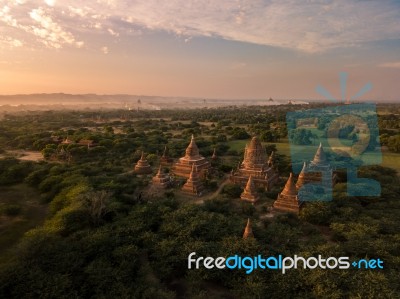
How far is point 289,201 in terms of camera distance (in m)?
24.6

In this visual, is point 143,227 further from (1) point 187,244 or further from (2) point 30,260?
(2) point 30,260

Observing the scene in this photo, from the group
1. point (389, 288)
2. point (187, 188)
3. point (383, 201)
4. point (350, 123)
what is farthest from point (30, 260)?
point (350, 123)

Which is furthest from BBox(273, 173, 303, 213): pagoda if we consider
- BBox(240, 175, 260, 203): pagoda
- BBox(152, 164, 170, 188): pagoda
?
BBox(152, 164, 170, 188): pagoda

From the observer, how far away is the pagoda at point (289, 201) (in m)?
24.3

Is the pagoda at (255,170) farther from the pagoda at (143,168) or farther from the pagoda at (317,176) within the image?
the pagoda at (143,168)

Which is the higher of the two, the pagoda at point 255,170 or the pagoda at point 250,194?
the pagoda at point 255,170

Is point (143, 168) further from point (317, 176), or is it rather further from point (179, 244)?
point (317, 176)

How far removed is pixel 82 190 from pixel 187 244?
11464mm

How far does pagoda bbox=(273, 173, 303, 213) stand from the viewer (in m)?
24.3

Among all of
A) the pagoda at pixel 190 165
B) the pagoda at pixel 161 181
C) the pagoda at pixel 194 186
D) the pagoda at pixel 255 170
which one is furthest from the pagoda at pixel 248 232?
the pagoda at pixel 190 165

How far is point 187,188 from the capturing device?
1154 inches

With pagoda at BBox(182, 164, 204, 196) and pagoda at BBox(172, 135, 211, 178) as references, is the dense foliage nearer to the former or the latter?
pagoda at BBox(182, 164, 204, 196)

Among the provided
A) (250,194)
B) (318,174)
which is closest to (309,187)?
(318,174)

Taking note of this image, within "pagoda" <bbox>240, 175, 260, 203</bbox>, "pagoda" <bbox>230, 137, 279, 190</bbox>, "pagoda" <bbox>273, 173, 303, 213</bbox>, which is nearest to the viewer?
"pagoda" <bbox>273, 173, 303, 213</bbox>
